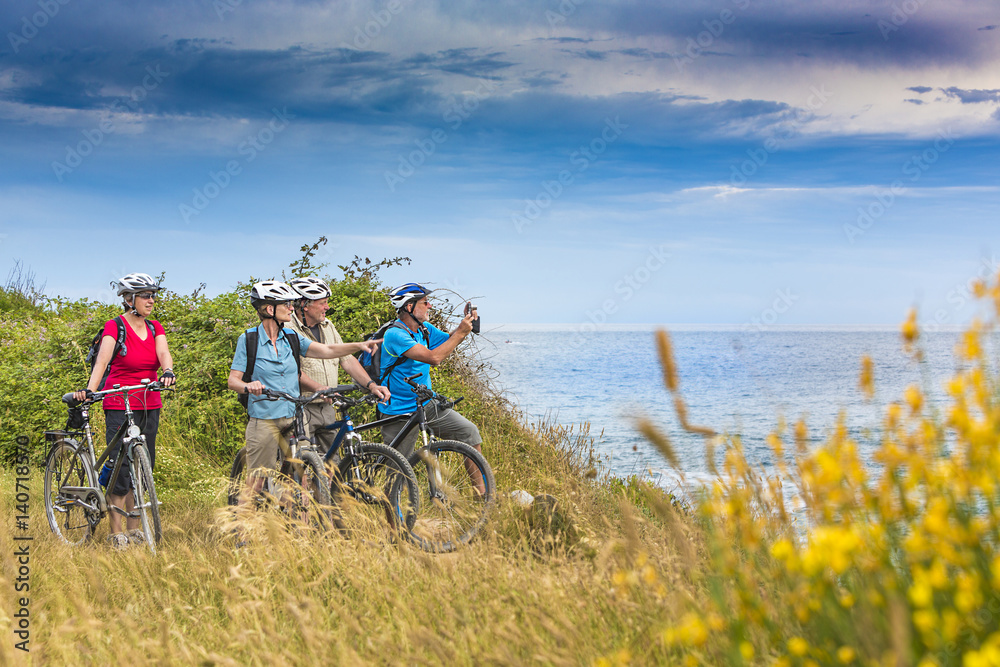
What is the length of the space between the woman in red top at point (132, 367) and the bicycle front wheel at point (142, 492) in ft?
0.42

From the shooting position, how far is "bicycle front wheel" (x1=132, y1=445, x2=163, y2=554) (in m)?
6.02

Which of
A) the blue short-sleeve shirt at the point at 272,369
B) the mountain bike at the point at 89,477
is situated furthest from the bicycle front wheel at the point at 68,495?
the blue short-sleeve shirt at the point at 272,369

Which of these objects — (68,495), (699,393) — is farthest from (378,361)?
(699,393)

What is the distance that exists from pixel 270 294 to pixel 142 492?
2159mm

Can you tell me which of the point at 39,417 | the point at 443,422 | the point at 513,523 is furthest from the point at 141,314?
the point at 39,417

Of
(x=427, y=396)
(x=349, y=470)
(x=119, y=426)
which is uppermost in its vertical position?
(x=427, y=396)

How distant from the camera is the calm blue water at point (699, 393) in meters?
2.56

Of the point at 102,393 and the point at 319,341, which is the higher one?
the point at 319,341

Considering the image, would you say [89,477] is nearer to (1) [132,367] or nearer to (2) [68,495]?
(2) [68,495]

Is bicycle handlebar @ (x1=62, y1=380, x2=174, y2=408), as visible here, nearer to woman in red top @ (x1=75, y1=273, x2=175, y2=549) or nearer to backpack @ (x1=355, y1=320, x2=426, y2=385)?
woman in red top @ (x1=75, y1=273, x2=175, y2=549)

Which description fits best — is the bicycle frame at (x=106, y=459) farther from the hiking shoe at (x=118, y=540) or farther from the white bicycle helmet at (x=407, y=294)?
the white bicycle helmet at (x=407, y=294)

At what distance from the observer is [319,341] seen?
6.54 m

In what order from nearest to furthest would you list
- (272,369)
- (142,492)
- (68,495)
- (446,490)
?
(446,490) < (272,369) < (142,492) < (68,495)

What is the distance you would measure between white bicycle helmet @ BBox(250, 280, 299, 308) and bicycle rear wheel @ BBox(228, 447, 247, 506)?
1.32m
